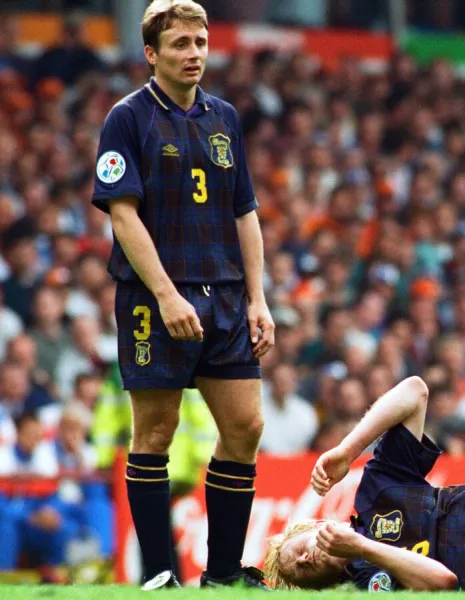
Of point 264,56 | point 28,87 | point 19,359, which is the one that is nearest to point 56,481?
point 19,359

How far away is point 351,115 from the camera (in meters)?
16.3

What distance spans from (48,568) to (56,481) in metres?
0.55

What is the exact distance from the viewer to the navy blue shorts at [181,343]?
5555 millimetres

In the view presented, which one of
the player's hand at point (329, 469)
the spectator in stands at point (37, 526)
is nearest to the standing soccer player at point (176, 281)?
the player's hand at point (329, 469)

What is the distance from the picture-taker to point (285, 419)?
11180 mm

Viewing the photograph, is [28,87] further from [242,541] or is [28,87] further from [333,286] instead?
[242,541]

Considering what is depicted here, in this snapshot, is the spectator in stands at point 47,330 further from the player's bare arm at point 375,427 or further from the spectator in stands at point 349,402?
the player's bare arm at point 375,427

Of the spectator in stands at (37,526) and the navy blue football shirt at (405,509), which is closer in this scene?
the navy blue football shirt at (405,509)

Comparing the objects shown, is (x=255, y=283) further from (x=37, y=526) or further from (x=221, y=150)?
(x=37, y=526)

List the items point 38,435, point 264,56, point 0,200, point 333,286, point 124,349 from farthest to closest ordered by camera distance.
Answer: point 264,56 < point 333,286 < point 0,200 < point 38,435 < point 124,349

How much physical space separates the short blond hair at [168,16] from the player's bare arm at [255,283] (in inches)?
31.6

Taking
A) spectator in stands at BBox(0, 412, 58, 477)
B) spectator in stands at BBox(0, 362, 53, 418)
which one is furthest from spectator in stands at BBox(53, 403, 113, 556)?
spectator in stands at BBox(0, 362, 53, 418)

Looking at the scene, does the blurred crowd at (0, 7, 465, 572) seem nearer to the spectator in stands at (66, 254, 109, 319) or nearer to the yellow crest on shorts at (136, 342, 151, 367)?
the spectator in stands at (66, 254, 109, 319)

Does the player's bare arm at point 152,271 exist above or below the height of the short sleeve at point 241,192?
below
